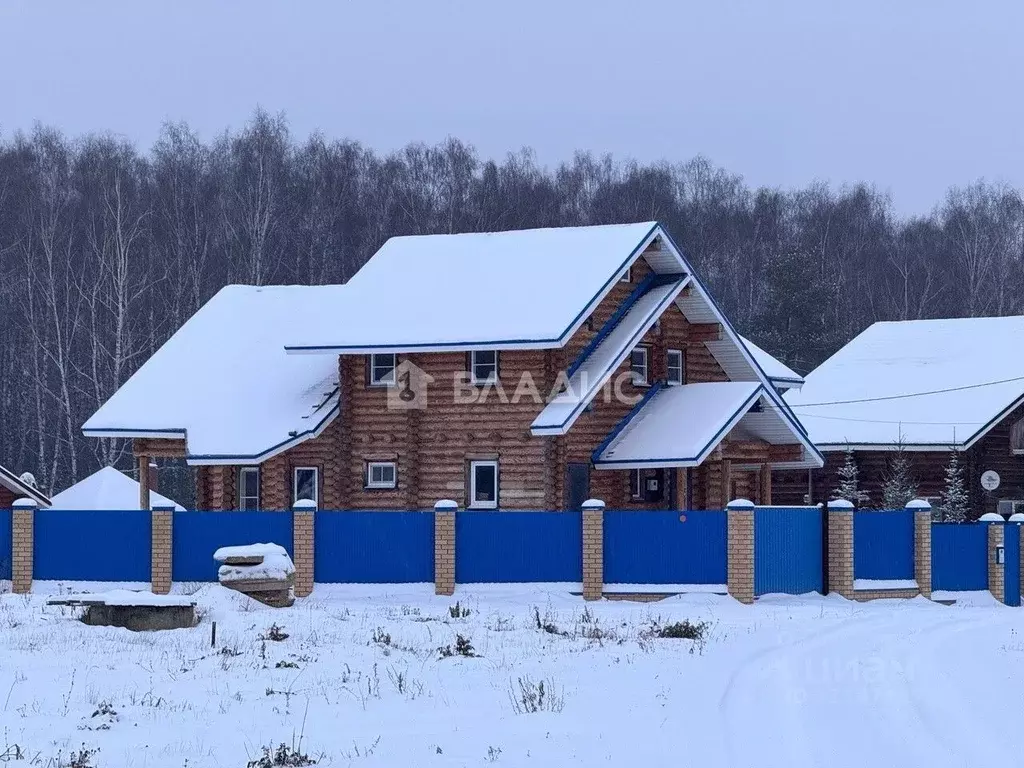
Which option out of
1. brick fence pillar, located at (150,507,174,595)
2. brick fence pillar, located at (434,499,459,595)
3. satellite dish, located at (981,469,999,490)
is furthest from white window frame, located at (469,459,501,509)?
satellite dish, located at (981,469,999,490)

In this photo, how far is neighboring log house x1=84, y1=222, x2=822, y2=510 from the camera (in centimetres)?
3512

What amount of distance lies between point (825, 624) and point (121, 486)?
87.1ft

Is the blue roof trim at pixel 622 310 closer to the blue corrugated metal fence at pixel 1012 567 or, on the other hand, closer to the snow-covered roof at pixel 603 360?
the snow-covered roof at pixel 603 360

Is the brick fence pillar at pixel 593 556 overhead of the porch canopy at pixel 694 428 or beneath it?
beneath

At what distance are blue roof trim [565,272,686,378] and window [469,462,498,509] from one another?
264 cm

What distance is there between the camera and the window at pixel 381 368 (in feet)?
121

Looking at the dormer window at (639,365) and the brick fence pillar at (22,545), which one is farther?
the dormer window at (639,365)

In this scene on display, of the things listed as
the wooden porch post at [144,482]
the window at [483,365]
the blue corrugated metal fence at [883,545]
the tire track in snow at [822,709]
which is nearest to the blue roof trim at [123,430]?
the wooden porch post at [144,482]

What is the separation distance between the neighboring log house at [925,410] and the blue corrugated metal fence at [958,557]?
47.1 ft

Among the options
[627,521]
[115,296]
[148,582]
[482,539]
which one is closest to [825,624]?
[627,521]

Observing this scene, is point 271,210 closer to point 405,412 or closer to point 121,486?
point 121,486

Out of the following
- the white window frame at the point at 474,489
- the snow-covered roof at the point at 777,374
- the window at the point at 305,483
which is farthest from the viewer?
the snow-covered roof at the point at 777,374

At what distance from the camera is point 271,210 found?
2704 inches

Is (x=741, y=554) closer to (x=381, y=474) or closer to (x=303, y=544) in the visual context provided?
(x=303, y=544)
